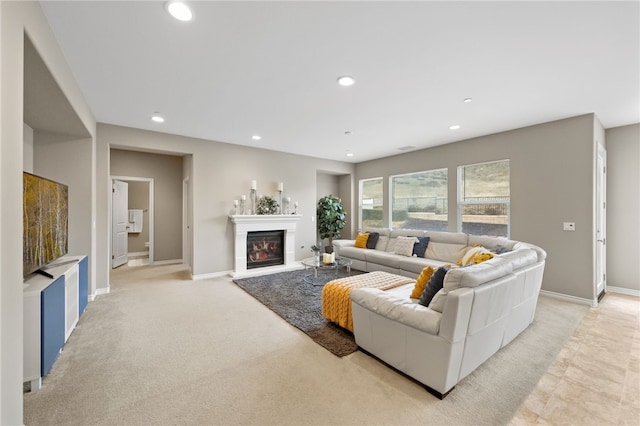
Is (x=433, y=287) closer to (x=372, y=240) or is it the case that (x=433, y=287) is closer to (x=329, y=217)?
(x=372, y=240)

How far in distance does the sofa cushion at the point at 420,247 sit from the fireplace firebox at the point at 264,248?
2777 mm

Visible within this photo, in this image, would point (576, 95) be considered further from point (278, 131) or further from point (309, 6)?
point (278, 131)

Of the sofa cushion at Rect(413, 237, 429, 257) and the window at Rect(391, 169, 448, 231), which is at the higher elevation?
the window at Rect(391, 169, 448, 231)

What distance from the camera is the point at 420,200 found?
5.87 meters

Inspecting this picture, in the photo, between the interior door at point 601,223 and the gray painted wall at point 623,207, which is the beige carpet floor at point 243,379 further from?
the gray painted wall at point 623,207

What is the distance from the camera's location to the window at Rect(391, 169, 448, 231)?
214 inches

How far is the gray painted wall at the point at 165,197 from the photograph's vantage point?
19.2ft

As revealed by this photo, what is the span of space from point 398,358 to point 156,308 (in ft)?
10.1

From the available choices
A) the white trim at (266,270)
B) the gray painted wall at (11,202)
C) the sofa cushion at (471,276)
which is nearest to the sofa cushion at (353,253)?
the white trim at (266,270)

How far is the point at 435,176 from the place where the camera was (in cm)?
554

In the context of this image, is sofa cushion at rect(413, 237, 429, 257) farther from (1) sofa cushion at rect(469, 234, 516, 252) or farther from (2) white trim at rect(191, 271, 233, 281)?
(2) white trim at rect(191, 271, 233, 281)

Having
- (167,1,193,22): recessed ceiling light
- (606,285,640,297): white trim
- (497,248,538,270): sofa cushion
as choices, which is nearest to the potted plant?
(497,248,538,270): sofa cushion

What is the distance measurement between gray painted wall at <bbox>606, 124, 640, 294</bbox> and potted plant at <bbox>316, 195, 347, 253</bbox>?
4.82m

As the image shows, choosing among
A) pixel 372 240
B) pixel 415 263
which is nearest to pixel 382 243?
pixel 372 240
